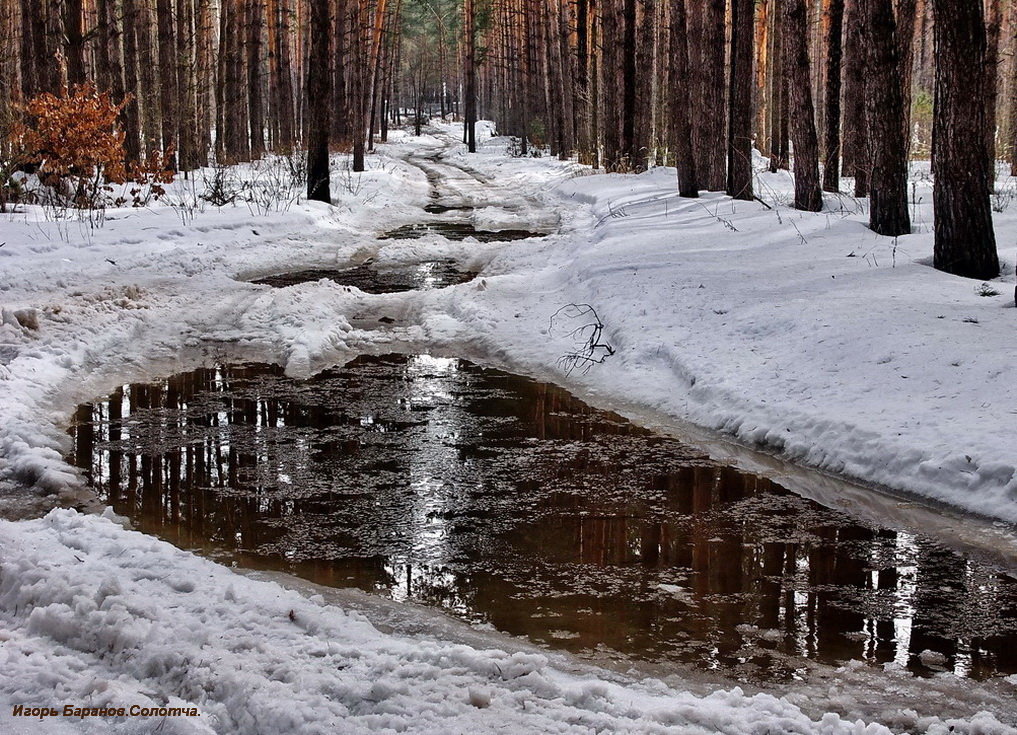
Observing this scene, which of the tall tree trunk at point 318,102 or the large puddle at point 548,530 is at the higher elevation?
the tall tree trunk at point 318,102

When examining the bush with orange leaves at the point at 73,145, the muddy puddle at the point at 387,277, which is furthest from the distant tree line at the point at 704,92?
the muddy puddle at the point at 387,277

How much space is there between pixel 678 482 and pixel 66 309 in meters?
6.14

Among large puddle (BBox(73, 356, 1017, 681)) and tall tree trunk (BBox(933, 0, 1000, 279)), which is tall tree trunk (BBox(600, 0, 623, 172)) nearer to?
tall tree trunk (BBox(933, 0, 1000, 279))

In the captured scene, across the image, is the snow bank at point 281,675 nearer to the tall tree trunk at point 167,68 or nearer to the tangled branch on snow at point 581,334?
the tangled branch on snow at point 581,334

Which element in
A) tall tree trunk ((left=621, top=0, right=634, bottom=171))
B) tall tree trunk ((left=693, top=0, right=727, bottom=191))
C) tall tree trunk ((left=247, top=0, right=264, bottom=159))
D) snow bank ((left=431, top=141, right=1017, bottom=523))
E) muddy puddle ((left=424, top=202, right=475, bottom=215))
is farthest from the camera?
tall tree trunk ((left=247, top=0, right=264, bottom=159))

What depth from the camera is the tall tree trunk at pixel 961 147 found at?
25.8 feet

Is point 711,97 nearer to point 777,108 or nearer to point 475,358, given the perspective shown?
point 777,108

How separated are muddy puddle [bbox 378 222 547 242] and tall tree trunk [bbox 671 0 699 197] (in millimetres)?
3134

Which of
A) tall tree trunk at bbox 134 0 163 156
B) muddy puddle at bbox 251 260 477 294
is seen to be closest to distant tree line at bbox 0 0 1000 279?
tall tree trunk at bbox 134 0 163 156

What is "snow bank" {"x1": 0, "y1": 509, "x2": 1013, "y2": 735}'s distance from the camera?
281cm

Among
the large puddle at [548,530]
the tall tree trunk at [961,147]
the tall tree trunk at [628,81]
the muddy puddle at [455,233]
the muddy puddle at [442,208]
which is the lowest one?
the large puddle at [548,530]

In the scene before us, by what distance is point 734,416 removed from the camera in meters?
6.42

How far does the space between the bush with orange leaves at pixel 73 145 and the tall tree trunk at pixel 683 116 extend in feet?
31.4

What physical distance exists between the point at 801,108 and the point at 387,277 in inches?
249
